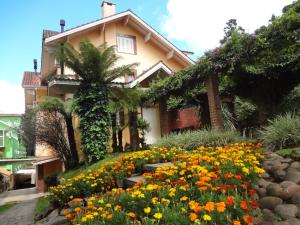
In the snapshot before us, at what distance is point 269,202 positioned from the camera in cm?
421

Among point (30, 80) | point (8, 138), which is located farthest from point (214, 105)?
point (8, 138)

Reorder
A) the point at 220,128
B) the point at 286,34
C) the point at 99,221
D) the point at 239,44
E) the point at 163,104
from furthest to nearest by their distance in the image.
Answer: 1. the point at 163,104
2. the point at 220,128
3. the point at 239,44
4. the point at 286,34
5. the point at 99,221

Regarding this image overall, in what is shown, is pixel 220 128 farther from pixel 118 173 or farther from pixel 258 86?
pixel 118 173

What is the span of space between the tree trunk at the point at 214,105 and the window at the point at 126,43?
11656mm

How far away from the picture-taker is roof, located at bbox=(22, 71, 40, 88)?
1177 inches

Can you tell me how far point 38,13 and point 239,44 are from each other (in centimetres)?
658

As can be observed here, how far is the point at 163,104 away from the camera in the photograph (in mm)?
16094

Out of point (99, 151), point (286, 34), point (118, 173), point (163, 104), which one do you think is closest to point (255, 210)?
point (118, 173)

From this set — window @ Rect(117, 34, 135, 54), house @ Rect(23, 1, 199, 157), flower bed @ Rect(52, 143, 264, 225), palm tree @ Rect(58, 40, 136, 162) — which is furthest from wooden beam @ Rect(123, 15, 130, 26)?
flower bed @ Rect(52, 143, 264, 225)

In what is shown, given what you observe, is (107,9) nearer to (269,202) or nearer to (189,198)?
(189,198)

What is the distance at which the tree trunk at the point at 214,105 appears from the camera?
1130cm

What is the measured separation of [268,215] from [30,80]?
30938mm

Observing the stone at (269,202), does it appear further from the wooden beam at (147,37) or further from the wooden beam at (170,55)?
the wooden beam at (170,55)

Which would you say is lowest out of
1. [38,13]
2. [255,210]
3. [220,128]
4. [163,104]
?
[255,210]
